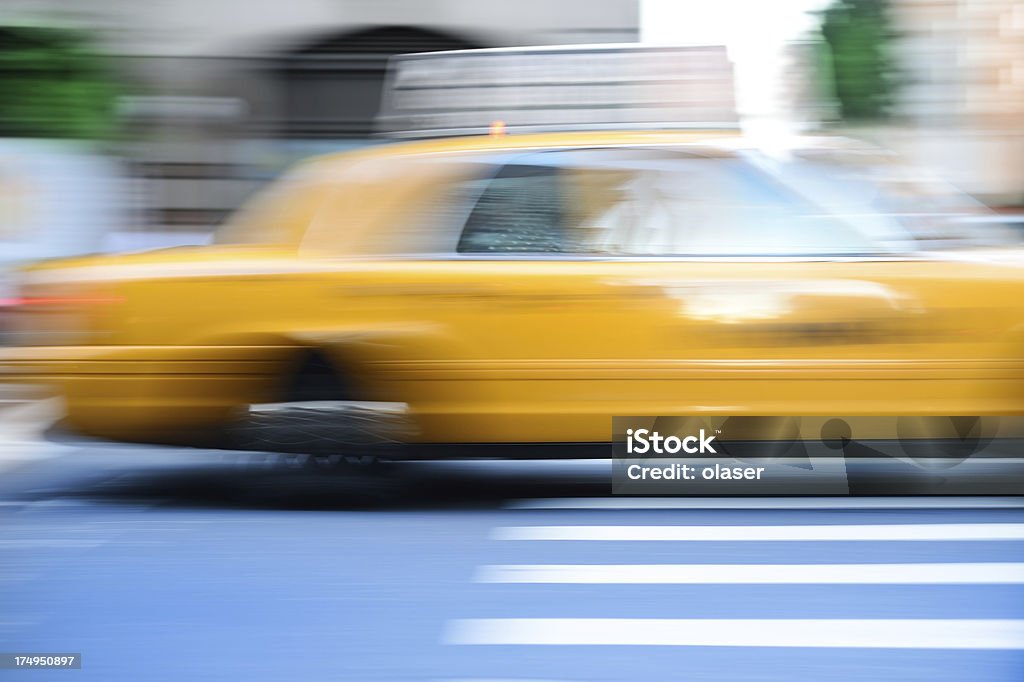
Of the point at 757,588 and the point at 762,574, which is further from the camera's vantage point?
the point at 762,574

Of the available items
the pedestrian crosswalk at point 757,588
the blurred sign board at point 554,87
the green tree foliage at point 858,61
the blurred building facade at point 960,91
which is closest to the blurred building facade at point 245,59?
the green tree foliage at point 858,61

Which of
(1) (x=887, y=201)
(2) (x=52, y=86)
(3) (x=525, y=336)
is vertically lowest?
(3) (x=525, y=336)

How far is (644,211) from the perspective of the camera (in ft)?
18.9

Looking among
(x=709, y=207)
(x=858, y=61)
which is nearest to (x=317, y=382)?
(x=709, y=207)

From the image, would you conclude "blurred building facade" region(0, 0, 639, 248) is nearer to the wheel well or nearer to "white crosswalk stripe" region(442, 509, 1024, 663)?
the wheel well

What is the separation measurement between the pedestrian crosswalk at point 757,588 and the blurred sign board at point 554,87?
3.00 metres

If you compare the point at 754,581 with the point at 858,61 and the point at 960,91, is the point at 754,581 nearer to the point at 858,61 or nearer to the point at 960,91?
the point at 858,61

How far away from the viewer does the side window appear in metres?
5.72

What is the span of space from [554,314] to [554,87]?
330cm

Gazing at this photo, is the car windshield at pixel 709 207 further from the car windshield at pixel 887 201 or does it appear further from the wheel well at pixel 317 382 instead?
the wheel well at pixel 317 382

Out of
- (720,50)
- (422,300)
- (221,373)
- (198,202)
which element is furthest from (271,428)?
(198,202)

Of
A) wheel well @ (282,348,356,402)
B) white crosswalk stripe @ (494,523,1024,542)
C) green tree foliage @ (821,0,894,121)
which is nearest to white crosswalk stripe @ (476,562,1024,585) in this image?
white crosswalk stripe @ (494,523,1024,542)

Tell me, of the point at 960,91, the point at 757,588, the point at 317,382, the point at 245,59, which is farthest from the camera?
the point at 960,91

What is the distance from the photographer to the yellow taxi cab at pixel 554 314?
555 cm
